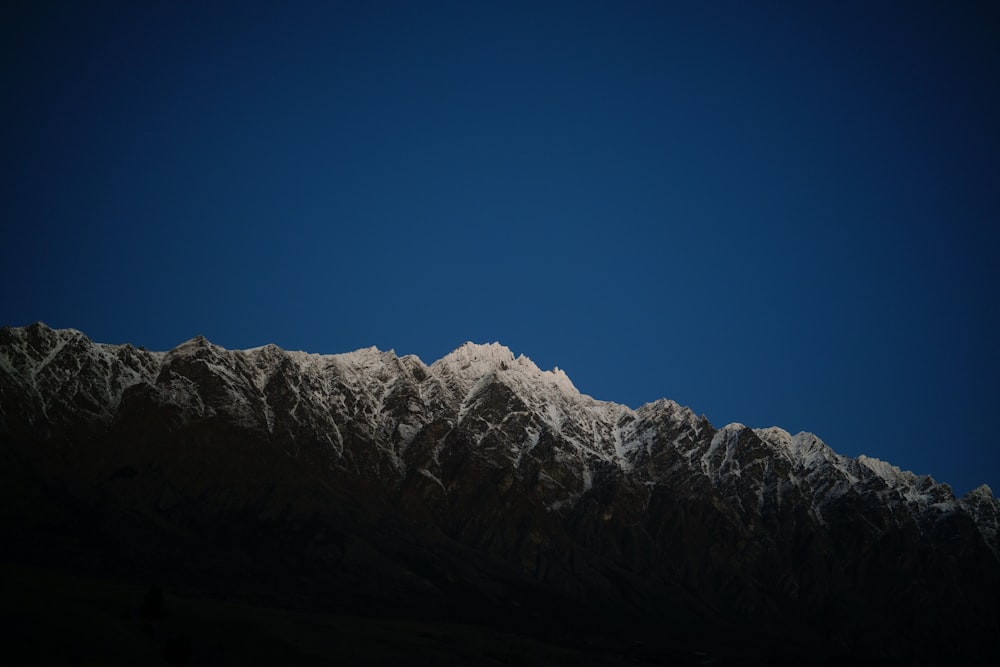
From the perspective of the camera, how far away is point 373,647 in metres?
198

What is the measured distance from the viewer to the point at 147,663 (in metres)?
129

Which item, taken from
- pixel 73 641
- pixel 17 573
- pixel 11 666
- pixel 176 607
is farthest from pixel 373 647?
pixel 11 666

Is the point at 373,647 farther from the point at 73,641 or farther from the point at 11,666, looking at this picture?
the point at 11,666

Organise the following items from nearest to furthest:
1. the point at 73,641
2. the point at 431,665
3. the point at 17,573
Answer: the point at 73,641
the point at 17,573
the point at 431,665

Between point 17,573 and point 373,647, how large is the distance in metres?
66.7

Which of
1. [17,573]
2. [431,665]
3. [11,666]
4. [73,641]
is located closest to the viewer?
[11,666]

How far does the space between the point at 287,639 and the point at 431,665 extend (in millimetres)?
32160

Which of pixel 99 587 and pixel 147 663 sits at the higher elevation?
pixel 99 587

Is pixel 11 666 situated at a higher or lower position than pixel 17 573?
lower

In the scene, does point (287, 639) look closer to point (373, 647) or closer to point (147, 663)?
point (373, 647)

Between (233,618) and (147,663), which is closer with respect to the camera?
(147,663)

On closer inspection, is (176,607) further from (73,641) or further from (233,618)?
(73,641)

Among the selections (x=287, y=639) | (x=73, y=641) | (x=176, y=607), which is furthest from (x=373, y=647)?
(x=73, y=641)

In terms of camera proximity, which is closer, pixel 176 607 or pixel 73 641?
pixel 73 641
